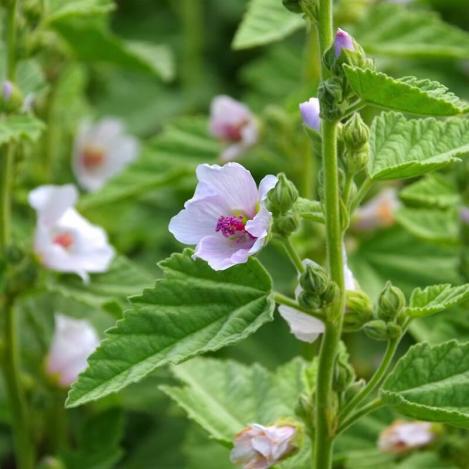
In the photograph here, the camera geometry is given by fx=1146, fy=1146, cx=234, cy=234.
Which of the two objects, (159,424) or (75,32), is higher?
(75,32)

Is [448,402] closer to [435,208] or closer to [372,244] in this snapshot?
[435,208]

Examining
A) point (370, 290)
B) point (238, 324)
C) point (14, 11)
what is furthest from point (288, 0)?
point (370, 290)

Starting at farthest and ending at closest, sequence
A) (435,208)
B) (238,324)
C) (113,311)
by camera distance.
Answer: (435,208) < (113,311) < (238,324)

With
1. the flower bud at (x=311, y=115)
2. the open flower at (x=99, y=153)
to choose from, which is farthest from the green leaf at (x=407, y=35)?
the flower bud at (x=311, y=115)

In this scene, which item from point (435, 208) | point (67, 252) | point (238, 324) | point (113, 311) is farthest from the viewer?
point (435, 208)

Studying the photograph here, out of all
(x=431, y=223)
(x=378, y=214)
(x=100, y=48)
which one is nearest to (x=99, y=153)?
(x=100, y=48)

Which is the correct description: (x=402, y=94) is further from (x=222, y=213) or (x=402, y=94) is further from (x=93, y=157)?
(x=93, y=157)

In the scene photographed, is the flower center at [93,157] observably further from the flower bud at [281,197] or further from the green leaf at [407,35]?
the flower bud at [281,197]

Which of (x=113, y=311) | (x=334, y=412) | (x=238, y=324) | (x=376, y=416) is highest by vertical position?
(x=238, y=324)
